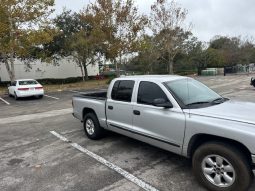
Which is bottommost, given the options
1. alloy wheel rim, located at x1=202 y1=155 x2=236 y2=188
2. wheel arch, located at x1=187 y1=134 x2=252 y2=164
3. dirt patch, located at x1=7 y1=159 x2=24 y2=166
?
dirt patch, located at x1=7 y1=159 x2=24 y2=166

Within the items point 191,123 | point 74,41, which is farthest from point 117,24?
point 191,123

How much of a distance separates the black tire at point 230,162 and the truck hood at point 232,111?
1.34 ft

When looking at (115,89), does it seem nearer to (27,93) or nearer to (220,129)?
(220,129)

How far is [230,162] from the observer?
3.76 metres

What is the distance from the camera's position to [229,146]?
381 centimetres

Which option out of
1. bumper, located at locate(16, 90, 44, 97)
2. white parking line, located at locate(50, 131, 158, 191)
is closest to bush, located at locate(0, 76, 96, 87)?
bumper, located at locate(16, 90, 44, 97)

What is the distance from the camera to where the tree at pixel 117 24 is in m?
25.8

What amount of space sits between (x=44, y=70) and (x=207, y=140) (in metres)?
32.9

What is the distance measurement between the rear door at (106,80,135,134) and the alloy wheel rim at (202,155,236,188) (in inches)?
75.9

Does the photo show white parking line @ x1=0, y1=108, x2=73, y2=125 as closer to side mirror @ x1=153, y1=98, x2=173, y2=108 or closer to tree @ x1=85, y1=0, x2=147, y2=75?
side mirror @ x1=153, y1=98, x2=173, y2=108

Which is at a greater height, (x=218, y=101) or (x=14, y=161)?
(x=218, y=101)

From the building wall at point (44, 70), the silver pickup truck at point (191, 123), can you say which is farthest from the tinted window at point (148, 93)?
the building wall at point (44, 70)

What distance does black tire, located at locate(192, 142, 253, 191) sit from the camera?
366cm

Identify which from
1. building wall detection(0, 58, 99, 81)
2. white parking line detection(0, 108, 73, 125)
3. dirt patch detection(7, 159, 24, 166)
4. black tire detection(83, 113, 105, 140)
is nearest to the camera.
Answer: dirt patch detection(7, 159, 24, 166)
